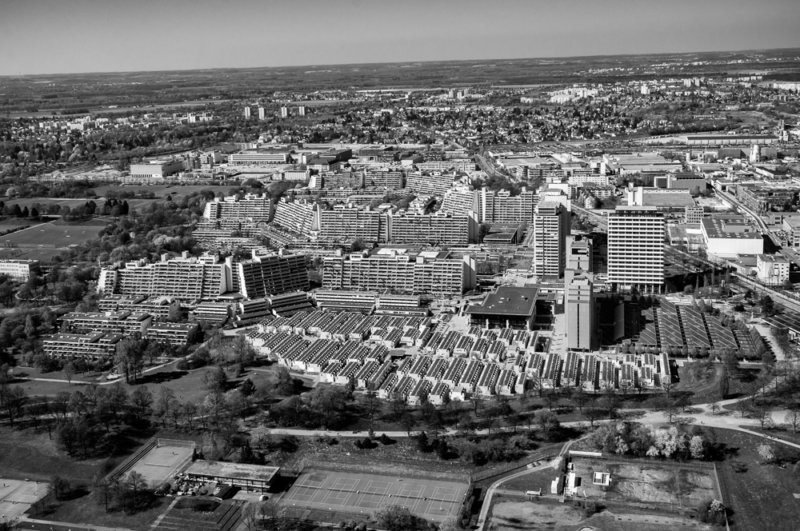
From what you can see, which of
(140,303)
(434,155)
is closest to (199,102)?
(434,155)

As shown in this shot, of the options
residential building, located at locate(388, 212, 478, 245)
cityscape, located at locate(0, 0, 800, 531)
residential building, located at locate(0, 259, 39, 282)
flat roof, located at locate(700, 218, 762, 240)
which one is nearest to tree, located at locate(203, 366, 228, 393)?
cityscape, located at locate(0, 0, 800, 531)

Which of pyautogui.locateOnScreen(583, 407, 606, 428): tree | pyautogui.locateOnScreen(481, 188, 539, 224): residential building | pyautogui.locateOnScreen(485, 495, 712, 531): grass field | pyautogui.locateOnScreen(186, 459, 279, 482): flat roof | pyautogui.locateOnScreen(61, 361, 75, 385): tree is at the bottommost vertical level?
pyautogui.locateOnScreen(485, 495, 712, 531): grass field

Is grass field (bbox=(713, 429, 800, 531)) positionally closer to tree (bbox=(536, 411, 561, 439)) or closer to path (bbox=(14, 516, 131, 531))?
tree (bbox=(536, 411, 561, 439))

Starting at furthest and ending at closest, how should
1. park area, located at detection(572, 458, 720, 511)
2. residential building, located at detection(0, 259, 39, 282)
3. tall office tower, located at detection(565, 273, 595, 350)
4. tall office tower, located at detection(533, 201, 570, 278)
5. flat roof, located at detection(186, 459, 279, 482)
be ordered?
residential building, located at detection(0, 259, 39, 282) → tall office tower, located at detection(533, 201, 570, 278) → tall office tower, located at detection(565, 273, 595, 350) → flat roof, located at detection(186, 459, 279, 482) → park area, located at detection(572, 458, 720, 511)

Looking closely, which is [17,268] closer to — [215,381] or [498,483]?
[215,381]

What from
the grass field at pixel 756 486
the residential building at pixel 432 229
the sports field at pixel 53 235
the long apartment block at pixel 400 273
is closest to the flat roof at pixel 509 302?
the long apartment block at pixel 400 273

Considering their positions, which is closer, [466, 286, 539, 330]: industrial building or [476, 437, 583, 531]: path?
[476, 437, 583, 531]: path

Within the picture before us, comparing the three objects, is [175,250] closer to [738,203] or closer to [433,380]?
[433,380]
